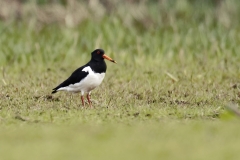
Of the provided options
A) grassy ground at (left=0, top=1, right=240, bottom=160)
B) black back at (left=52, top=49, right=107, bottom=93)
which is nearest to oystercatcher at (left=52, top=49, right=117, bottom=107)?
black back at (left=52, top=49, right=107, bottom=93)

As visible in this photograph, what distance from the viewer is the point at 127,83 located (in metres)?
10.8

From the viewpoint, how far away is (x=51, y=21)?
14352 millimetres

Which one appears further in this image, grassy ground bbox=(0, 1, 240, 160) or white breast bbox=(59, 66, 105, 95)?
white breast bbox=(59, 66, 105, 95)

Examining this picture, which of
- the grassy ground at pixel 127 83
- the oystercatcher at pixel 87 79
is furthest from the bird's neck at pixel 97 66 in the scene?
the grassy ground at pixel 127 83

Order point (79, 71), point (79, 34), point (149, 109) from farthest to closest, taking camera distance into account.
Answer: point (79, 34) < point (79, 71) < point (149, 109)

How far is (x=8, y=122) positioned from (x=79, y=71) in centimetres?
194

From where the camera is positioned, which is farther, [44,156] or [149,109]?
[149,109]

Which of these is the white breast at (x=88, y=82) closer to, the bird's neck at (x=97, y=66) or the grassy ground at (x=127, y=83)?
the bird's neck at (x=97, y=66)

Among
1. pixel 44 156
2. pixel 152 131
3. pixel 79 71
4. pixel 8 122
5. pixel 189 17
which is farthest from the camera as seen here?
pixel 189 17

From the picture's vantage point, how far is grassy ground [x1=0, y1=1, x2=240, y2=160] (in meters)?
6.08

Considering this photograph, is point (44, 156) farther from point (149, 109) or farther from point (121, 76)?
point (121, 76)

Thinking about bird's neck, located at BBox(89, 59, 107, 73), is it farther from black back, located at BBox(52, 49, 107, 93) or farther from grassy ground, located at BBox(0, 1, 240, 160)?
grassy ground, located at BBox(0, 1, 240, 160)

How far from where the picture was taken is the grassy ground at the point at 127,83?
6.08 meters

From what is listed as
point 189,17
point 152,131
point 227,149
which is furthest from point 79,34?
point 227,149
